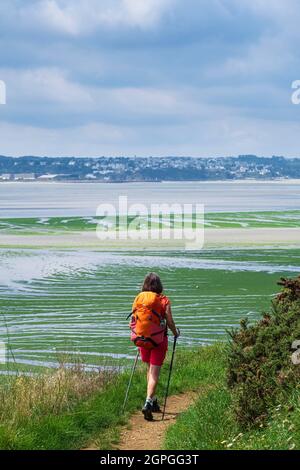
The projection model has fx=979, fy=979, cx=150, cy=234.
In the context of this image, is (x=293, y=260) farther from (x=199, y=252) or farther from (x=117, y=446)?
(x=117, y=446)

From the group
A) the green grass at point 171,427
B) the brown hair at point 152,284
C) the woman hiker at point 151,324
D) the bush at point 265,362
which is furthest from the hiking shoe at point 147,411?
the bush at point 265,362

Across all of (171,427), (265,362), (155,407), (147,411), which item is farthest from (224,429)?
(155,407)

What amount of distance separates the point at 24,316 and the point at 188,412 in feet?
43.5

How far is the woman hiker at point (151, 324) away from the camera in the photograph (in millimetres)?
11234

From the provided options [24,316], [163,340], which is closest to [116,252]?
[24,316]

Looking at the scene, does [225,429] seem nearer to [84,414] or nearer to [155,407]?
[84,414]

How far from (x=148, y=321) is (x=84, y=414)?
1282 mm

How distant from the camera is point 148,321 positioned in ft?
36.9

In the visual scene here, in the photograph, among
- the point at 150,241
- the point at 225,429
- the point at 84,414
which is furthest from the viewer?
the point at 150,241

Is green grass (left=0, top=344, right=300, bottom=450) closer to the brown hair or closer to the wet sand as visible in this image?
the brown hair

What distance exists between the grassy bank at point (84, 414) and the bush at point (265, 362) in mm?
1553

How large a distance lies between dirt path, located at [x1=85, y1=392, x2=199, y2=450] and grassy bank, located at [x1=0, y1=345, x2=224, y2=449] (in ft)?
0.35

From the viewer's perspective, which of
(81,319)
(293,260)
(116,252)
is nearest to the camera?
(81,319)

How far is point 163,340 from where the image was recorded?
1145 centimetres
